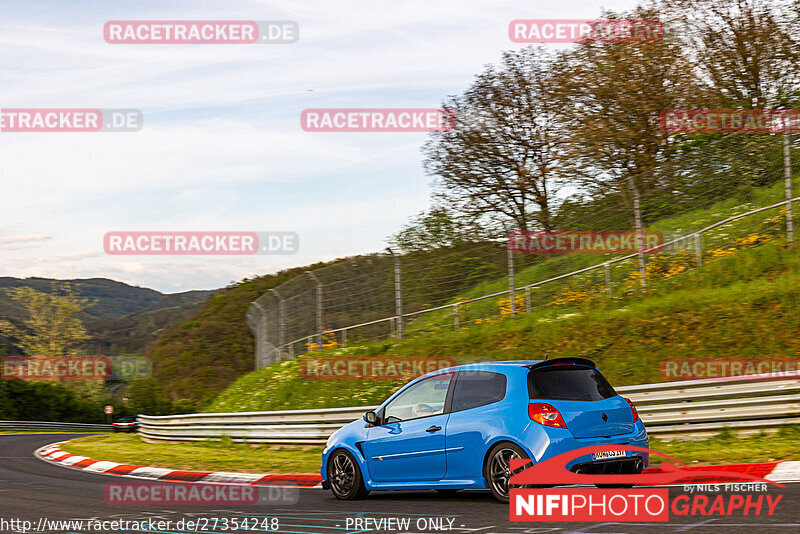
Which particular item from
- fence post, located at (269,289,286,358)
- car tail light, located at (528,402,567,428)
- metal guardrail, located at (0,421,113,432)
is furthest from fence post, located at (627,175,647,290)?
metal guardrail, located at (0,421,113,432)

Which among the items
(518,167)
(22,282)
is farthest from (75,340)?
(518,167)

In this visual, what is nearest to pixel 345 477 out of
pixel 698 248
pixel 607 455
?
pixel 607 455

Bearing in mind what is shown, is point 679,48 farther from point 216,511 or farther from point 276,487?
point 216,511

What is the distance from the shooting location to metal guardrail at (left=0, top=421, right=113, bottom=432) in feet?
129

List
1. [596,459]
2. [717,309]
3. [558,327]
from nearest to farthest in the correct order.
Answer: [596,459] < [717,309] < [558,327]

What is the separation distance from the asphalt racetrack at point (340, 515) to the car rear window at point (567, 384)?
115 cm

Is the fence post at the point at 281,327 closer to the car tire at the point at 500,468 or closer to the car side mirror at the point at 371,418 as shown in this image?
the car side mirror at the point at 371,418

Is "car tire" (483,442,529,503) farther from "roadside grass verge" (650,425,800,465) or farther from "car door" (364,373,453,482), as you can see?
"roadside grass verge" (650,425,800,465)

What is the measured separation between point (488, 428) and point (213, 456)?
9402 millimetres

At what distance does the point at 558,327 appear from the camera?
16.4 meters

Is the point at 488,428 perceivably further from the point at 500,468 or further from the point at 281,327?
the point at 281,327

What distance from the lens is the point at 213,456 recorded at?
15867 mm

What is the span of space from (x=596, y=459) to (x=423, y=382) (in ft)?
7.62

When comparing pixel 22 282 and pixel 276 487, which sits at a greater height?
pixel 22 282
